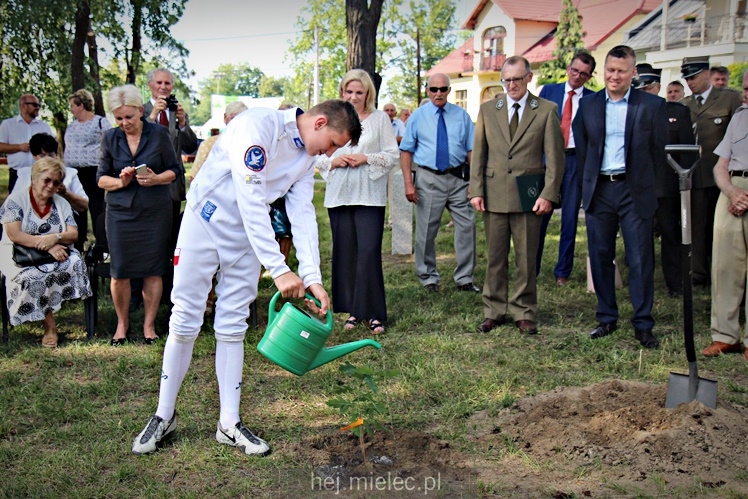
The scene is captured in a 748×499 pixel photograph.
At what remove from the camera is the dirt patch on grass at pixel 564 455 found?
152 inches

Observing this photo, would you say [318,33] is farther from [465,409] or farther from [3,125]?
[465,409]

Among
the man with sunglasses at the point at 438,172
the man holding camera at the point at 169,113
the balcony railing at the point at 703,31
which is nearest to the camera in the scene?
the man holding camera at the point at 169,113

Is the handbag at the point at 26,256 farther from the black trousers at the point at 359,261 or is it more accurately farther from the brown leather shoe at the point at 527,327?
the brown leather shoe at the point at 527,327

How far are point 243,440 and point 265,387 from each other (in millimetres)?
1125

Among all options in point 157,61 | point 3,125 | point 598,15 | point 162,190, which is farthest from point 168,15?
point 598,15

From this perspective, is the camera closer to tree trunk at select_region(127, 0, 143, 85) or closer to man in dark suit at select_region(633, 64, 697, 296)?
man in dark suit at select_region(633, 64, 697, 296)

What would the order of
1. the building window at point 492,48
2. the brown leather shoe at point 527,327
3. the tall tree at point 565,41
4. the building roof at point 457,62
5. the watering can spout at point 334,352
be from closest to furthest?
the watering can spout at point 334,352 < the brown leather shoe at point 527,327 < the tall tree at point 565,41 < the building window at point 492,48 < the building roof at point 457,62

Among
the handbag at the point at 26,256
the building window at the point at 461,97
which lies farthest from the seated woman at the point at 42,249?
the building window at the point at 461,97

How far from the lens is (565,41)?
3853 centimetres

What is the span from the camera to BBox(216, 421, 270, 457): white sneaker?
14.1 ft

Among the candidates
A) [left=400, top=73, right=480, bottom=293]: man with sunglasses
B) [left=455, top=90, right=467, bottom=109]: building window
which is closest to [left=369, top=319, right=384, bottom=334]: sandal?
[left=400, top=73, right=480, bottom=293]: man with sunglasses

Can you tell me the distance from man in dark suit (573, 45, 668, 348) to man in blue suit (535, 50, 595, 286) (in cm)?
138

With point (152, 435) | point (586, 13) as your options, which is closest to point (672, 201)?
point (152, 435)

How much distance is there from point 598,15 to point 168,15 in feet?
96.9
